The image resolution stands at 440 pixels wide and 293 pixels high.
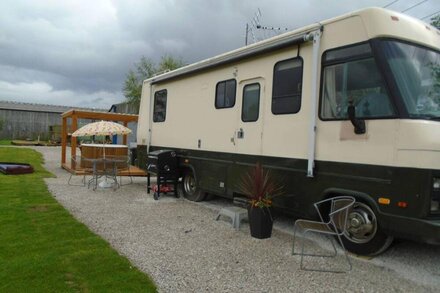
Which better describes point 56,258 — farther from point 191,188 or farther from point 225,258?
point 191,188

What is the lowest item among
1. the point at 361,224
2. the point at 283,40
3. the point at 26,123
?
the point at 361,224

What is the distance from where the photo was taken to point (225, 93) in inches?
297

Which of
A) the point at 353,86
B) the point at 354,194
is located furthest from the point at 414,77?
the point at 354,194

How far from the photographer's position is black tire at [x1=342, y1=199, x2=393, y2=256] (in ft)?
16.2

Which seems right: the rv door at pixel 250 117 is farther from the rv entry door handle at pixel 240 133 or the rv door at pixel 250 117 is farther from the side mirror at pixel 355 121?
the side mirror at pixel 355 121

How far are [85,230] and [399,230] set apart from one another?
4391 mm

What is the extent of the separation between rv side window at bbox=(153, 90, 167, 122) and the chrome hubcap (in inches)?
231

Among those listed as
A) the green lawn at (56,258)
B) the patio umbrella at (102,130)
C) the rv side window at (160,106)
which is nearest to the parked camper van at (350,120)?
the green lawn at (56,258)

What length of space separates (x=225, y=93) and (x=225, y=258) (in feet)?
11.4

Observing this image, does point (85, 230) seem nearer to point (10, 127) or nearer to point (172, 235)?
point (172, 235)

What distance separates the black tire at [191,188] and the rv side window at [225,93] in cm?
179

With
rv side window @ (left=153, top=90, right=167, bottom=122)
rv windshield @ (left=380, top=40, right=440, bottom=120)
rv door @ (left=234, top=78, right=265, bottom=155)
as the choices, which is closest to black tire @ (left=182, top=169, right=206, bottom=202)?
rv side window @ (left=153, top=90, right=167, bottom=122)

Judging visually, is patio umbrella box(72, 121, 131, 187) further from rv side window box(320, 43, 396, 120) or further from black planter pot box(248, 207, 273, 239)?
rv side window box(320, 43, 396, 120)

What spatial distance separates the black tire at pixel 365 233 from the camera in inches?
194
